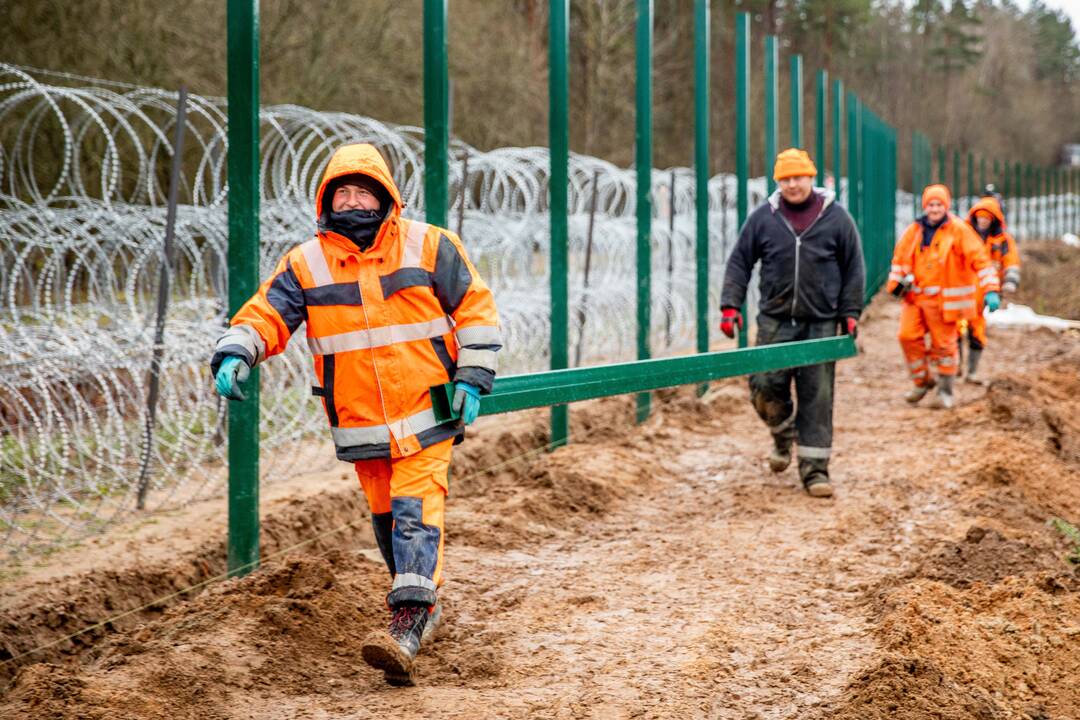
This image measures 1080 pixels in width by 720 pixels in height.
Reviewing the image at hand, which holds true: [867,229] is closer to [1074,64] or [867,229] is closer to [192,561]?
[192,561]

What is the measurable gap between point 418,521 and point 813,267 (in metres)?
3.98

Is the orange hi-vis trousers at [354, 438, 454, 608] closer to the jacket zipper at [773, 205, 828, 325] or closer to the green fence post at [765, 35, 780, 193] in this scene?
the jacket zipper at [773, 205, 828, 325]

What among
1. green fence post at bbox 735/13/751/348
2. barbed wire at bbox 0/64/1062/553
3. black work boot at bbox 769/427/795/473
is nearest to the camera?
barbed wire at bbox 0/64/1062/553

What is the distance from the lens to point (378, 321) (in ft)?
14.3

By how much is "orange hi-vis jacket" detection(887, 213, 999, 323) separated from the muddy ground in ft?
5.96

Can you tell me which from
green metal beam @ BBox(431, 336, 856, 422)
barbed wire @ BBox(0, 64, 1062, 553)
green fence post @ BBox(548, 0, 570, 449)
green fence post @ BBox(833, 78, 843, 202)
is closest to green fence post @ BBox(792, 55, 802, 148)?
barbed wire @ BBox(0, 64, 1062, 553)

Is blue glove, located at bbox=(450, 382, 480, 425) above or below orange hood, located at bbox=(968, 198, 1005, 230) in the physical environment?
below

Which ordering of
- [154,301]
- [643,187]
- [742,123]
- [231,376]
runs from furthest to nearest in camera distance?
[742,123] → [154,301] → [643,187] → [231,376]

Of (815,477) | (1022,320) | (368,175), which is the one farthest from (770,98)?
(368,175)

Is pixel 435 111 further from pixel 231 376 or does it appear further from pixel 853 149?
pixel 853 149

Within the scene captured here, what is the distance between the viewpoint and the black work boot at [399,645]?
162 inches

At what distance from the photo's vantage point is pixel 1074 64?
7975 cm

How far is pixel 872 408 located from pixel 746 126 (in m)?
2.76

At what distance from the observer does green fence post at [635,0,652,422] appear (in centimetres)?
970
